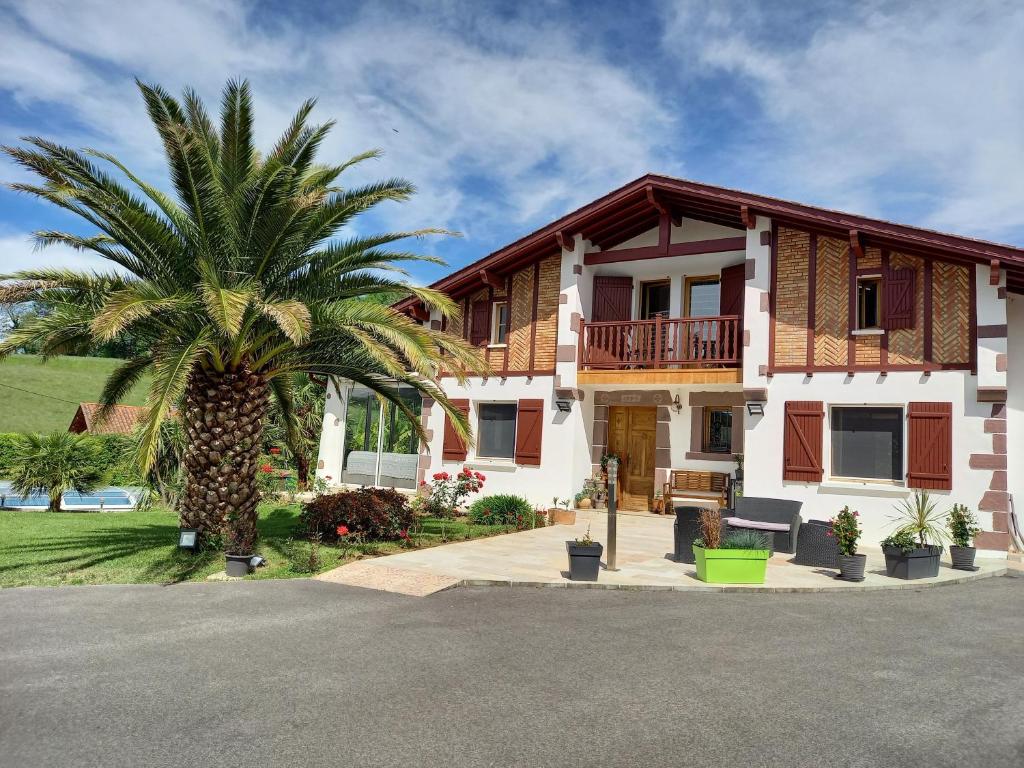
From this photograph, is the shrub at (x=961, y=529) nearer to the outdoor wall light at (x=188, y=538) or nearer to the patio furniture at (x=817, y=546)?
the patio furniture at (x=817, y=546)

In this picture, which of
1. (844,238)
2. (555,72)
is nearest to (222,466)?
(555,72)

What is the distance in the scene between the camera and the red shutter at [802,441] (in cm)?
1304

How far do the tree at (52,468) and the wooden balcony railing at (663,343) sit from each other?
12.0 m

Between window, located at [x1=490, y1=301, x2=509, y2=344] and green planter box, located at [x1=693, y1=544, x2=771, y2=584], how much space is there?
9267 millimetres

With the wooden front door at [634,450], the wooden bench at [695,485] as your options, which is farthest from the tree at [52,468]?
the wooden bench at [695,485]

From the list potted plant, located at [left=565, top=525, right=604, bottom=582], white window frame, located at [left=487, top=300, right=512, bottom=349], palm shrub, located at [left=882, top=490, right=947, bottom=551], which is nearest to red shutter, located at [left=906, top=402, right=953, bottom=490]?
palm shrub, located at [left=882, top=490, right=947, bottom=551]

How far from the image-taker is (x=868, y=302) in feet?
43.3

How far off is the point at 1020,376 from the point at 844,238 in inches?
150

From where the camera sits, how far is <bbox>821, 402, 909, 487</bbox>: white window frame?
1244 centimetres

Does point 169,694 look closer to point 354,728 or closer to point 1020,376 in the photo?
point 354,728

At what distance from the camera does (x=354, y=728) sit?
4.18m

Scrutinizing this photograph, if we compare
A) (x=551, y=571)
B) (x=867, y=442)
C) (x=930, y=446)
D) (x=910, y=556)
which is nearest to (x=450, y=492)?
(x=551, y=571)

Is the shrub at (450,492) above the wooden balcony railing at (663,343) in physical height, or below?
below

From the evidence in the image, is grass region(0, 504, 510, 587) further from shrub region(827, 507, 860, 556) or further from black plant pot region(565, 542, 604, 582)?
shrub region(827, 507, 860, 556)
